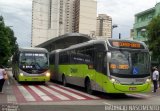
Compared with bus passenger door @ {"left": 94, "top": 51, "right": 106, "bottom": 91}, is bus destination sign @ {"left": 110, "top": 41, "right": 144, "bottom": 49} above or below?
above

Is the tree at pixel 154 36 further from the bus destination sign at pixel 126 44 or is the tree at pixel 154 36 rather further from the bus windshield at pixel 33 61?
the bus destination sign at pixel 126 44

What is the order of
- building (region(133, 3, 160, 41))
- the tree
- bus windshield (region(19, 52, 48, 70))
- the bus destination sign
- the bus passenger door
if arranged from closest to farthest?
the bus destination sign < the bus passenger door < bus windshield (region(19, 52, 48, 70)) < the tree < building (region(133, 3, 160, 41))

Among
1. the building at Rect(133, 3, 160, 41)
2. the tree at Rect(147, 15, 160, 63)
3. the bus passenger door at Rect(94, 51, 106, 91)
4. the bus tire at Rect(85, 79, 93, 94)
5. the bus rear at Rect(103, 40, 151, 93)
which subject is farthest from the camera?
the building at Rect(133, 3, 160, 41)

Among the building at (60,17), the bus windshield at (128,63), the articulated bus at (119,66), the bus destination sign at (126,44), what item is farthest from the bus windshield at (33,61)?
the building at (60,17)

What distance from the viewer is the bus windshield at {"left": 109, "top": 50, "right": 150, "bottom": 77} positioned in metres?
19.6

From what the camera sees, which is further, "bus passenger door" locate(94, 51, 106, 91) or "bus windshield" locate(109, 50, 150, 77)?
"bus passenger door" locate(94, 51, 106, 91)

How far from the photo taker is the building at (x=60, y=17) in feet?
163

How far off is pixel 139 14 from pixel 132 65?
59.1 metres

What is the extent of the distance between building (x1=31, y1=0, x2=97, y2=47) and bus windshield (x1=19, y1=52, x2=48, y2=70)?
15.5m

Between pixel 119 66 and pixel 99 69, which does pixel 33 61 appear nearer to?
pixel 99 69

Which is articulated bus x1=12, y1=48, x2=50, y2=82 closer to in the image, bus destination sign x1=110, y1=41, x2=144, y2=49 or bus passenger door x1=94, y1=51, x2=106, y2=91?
bus passenger door x1=94, y1=51, x2=106, y2=91

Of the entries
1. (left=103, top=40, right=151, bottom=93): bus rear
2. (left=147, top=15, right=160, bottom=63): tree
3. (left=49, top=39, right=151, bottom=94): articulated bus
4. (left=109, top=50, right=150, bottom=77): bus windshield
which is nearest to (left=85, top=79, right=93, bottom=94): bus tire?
(left=49, top=39, right=151, bottom=94): articulated bus

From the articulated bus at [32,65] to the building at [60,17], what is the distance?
15.2m

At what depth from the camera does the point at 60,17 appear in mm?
56062
